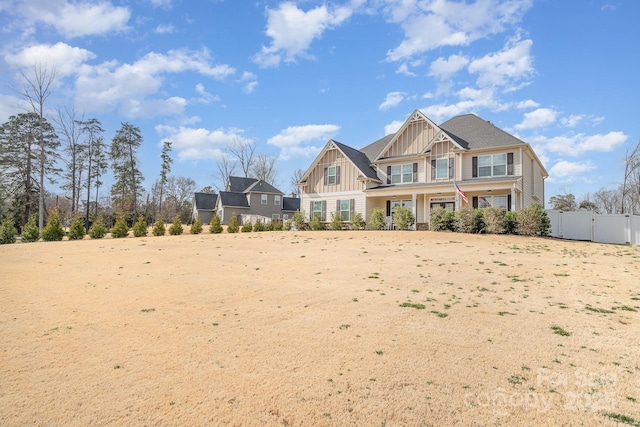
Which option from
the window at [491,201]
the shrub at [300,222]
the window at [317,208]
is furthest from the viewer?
the window at [317,208]

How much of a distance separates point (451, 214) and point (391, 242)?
5722 mm

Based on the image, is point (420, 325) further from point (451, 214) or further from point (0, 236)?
point (0, 236)

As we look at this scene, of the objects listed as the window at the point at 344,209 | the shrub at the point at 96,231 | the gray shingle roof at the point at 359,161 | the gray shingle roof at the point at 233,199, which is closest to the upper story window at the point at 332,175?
the gray shingle roof at the point at 359,161

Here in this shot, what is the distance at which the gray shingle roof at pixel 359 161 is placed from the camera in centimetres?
2617

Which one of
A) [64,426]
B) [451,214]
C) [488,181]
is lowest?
[64,426]

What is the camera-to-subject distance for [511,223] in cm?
1794

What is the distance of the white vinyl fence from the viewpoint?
677 inches

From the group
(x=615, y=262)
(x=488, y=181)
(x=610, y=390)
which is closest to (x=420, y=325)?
(x=610, y=390)

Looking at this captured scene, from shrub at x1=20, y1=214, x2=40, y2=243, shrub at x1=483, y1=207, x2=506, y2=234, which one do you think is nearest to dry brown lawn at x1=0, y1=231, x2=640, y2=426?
shrub at x1=483, y1=207, x2=506, y2=234

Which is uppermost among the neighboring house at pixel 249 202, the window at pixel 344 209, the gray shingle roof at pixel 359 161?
the gray shingle roof at pixel 359 161

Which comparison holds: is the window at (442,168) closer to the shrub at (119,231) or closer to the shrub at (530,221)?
the shrub at (530,221)

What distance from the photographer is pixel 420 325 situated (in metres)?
5.33

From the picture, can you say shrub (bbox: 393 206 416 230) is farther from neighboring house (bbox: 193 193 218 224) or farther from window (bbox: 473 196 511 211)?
A: neighboring house (bbox: 193 193 218 224)

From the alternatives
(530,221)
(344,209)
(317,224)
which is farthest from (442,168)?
(317,224)
